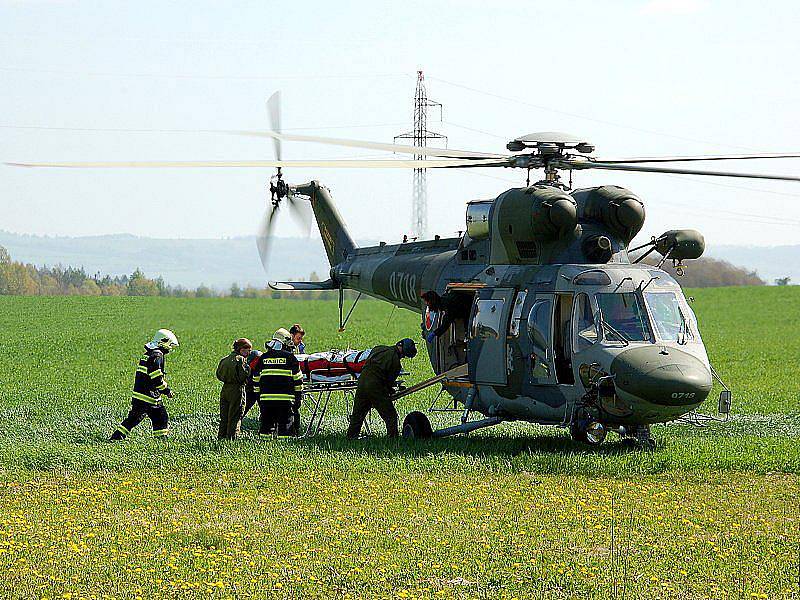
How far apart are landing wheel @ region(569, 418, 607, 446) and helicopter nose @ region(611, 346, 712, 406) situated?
0.77m

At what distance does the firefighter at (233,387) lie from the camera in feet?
51.7

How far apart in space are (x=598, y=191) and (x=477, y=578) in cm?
766

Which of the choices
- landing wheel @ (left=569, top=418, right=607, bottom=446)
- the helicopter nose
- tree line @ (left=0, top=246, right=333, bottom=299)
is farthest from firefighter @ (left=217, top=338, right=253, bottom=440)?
tree line @ (left=0, top=246, right=333, bottom=299)

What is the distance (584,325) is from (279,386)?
15.1 ft

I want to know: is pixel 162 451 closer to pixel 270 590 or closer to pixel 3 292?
pixel 270 590

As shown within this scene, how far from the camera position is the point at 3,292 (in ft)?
255

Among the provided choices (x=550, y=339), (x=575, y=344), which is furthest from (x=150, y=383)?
(x=575, y=344)

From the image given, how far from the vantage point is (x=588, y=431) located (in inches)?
550

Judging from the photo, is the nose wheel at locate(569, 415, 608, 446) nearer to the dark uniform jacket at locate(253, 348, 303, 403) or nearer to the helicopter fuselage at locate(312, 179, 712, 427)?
the helicopter fuselage at locate(312, 179, 712, 427)

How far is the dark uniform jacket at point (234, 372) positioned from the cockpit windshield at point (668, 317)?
228 inches

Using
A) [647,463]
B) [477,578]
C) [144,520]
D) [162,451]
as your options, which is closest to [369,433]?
[162,451]

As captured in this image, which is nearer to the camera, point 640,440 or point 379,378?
point 640,440

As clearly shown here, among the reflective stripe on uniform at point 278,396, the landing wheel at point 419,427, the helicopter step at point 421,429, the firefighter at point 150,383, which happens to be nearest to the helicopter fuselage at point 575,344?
the helicopter step at point 421,429

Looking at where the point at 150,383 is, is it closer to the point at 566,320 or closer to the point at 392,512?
the point at 392,512
